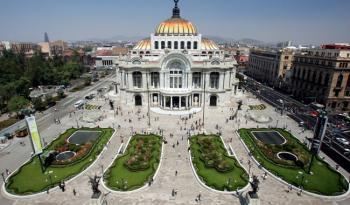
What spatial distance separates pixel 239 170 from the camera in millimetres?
41344

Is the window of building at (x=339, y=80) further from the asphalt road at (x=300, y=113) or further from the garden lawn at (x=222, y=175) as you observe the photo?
the garden lawn at (x=222, y=175)

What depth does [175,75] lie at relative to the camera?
75.4m

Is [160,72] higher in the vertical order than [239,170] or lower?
higher

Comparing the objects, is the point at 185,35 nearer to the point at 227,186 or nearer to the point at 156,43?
the point at 156,43

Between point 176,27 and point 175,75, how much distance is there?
18325 mm

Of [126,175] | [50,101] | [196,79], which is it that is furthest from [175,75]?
[50,101]

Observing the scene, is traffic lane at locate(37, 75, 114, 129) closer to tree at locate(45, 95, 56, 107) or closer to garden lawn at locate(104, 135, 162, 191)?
tree at locate(45, 95, 56, 107)

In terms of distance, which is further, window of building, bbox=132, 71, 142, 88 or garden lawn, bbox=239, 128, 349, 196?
window of building, bbox=132, 71, 142, 88

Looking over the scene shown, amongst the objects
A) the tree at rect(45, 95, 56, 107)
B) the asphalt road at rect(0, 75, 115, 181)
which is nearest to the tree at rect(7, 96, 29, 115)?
the asphalt road at rect(0, 75, 115, 181)

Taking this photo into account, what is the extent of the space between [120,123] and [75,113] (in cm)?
1789

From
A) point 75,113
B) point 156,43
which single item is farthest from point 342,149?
point 75,113

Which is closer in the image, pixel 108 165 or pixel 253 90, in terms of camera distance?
pixel 108 165

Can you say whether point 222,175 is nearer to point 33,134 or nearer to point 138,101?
point 33,134

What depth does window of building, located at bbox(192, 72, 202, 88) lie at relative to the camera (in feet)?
250
